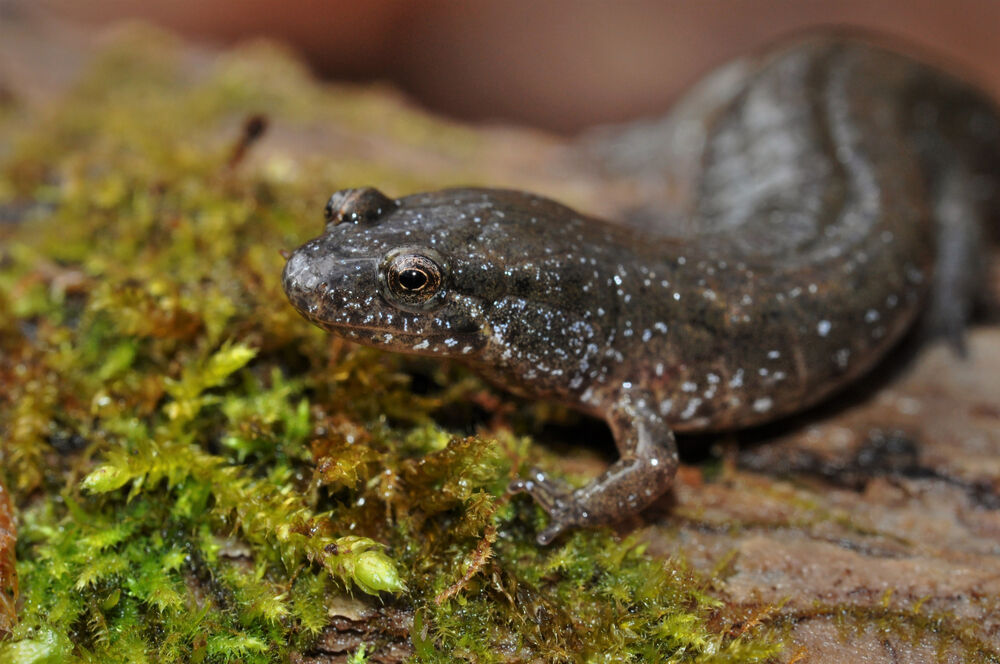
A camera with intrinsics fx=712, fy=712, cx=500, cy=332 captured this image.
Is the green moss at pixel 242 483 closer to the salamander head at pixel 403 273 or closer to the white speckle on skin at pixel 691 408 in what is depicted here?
the salamander head at pixel 403 273

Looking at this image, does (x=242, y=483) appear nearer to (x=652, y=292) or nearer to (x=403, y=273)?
(x=403, y=273)

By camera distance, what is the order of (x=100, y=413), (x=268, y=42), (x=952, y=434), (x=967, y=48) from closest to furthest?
(x=100, y=413), (x=952, y=434), (x=268, y=42), (x=967, y=48)

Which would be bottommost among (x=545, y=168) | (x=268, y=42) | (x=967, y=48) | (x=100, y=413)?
(x=100, y=413)

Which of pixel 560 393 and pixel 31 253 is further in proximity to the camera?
pixel 31 253

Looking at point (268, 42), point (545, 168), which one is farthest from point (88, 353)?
point (268, 42)

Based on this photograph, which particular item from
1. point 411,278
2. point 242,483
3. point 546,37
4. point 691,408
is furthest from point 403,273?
point 546,37

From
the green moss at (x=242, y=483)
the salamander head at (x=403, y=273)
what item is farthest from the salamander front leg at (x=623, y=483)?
the salamander head at (x=403, y=273)

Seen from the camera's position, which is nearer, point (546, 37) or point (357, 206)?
point (357, 206)

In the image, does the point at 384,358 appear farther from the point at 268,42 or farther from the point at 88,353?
the point at 268,42
